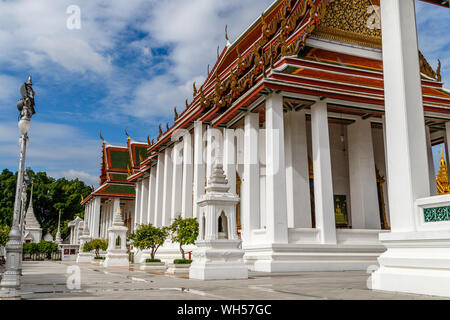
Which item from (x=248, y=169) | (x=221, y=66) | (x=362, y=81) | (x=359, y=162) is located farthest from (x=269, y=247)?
(x=221, y=66)

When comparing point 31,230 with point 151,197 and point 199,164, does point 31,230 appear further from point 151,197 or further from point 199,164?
point 199,164

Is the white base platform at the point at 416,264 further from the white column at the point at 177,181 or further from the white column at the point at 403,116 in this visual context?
the white column at the point at 177,181

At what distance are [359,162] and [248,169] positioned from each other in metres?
4.40

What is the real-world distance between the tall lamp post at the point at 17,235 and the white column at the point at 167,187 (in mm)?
14749

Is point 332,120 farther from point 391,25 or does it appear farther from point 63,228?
point 63,228

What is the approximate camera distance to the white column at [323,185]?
43.8ft

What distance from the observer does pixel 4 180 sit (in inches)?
2233

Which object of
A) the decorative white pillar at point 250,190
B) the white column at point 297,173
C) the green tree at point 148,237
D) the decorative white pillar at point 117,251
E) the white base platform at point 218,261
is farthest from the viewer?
the decorative white pillar at point 117,251

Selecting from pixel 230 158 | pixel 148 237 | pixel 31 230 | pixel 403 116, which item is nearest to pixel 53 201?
pixel 31 230

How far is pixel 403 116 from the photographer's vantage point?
630 centimetres

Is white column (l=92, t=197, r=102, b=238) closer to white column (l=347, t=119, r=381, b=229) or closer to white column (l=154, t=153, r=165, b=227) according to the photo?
white column (l=154, t=153, r=165, b=227)

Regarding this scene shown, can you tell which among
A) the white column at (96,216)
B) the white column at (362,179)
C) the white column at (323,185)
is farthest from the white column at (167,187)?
the white column at (96,216)

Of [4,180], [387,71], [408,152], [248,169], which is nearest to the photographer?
[408,152]

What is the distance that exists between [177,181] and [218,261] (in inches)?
475
